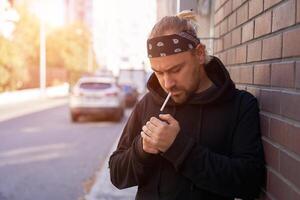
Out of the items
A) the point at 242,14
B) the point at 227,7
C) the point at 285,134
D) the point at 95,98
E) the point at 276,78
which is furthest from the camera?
the point at 95,98

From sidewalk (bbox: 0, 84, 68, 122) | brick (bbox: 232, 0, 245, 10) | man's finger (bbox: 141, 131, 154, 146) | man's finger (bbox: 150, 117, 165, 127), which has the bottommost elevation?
sidewalk (bbox: 0, 84, 68, 122)

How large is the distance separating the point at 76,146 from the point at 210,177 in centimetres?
951

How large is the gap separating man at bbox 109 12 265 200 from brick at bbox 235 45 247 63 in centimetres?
44

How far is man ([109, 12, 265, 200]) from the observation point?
1757 millimetres

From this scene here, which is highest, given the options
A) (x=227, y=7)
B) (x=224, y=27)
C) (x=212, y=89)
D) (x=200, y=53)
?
(x=227, y=7)

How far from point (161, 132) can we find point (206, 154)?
190mm

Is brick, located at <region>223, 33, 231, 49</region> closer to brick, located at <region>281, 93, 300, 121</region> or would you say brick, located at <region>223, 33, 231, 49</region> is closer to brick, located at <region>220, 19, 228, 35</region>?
brick, located at <region>220, 19, 228, 35</region>

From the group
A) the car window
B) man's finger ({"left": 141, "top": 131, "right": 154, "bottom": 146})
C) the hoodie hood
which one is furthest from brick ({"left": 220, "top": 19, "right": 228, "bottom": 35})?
the car window

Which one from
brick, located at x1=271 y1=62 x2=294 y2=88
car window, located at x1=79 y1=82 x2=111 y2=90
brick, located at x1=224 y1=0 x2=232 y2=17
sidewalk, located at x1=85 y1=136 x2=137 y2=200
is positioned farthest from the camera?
car window, located at x1=79 y1=82 x2=111 y2=90

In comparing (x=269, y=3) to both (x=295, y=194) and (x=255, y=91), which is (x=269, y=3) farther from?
(x=295, y=194)

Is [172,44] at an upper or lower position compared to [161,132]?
upper

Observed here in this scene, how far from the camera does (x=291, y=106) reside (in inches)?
64.4

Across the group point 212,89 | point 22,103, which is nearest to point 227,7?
point 212,89

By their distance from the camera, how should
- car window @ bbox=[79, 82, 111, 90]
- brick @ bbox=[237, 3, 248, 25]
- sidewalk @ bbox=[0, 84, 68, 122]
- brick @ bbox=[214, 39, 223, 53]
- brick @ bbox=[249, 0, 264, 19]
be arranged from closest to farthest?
1. brick @ bbox=[249, 0, 264, 19]
2. brick @ bbox=[237, 3, 248, 25]
3. brick @ bbox=[214, 39, 223, 53]
4. car window @ bbox=[79, 82, 111, 90]
5. sidewalk @ bbox=[0, 84, 68, 122]
